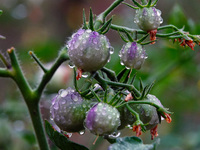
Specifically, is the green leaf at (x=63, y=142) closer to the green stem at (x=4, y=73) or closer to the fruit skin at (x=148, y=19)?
the green stem at (x=4, y=73)

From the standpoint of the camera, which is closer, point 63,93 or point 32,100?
point 63,93

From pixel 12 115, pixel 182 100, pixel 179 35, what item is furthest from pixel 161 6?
pixel 179 35

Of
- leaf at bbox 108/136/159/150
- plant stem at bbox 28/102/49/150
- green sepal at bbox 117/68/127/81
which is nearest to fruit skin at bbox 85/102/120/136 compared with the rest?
leaf at bbox 108/136/159/150

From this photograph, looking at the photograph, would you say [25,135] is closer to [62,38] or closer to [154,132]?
[154,132]

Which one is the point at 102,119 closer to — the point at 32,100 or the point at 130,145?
the point at 130,145

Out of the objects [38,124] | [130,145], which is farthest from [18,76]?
[130,145]

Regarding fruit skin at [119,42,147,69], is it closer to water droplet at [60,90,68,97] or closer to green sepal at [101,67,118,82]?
green sepal at [101,67,118,82]

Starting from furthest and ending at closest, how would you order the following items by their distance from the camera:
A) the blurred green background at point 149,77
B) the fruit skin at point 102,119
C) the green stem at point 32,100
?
the blurred green background at point 149,77
the green stem at point 32,100
the fruit skin at point 102,119

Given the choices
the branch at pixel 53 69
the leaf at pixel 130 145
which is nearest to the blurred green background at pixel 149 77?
the branch at pixel 53 69
